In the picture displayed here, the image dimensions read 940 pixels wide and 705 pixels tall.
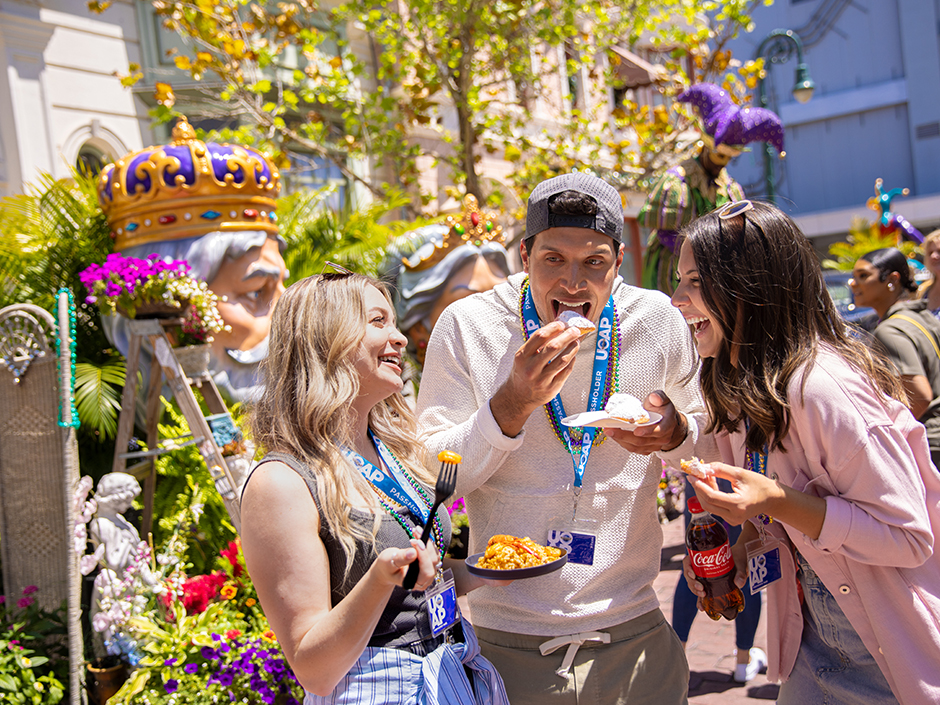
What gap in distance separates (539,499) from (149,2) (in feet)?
33.3

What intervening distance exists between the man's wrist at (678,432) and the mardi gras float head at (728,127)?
3.00 meters

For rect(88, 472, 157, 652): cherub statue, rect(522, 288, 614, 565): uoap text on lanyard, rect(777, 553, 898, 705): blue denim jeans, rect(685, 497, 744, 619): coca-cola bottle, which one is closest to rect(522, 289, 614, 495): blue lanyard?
rect(522, 288, 614, 565): uoap text on lanyard

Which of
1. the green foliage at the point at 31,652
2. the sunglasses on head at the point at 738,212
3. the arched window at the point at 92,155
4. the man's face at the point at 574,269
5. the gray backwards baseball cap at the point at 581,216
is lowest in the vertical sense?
the green foliage at the point at 31,652

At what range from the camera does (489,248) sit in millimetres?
5504

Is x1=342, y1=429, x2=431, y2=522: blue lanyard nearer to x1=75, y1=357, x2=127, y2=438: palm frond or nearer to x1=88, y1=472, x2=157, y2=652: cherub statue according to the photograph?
x1=88, y1=472, x2=157, y2=652: cherub statue

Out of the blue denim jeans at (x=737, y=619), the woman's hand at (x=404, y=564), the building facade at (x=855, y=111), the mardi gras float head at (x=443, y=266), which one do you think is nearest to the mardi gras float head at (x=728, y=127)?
the mardi gras float head at (x=443, y=266)

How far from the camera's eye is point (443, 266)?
5387 millimetres

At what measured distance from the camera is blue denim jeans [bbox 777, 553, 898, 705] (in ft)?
6.41

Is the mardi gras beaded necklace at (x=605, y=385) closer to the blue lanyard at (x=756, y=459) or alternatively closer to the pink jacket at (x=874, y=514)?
the blue lanyard at (x=756, y=459)

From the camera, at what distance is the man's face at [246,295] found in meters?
5.18

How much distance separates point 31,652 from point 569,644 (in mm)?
3169

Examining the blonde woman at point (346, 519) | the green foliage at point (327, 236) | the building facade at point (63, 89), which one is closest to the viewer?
the blonde woman at point (346, 519)

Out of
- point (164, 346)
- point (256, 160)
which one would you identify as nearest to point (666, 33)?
point (256, 160)

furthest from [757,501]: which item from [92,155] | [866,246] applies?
[866,246]
